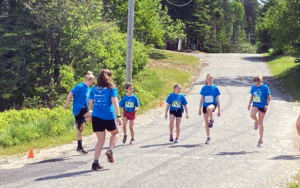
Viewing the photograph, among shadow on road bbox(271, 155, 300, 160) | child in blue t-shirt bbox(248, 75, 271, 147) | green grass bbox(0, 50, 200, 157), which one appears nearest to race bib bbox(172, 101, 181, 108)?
child in blue t-shirt bbox(248, 75, 271, 147)

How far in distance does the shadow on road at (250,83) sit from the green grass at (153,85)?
257 centimetres

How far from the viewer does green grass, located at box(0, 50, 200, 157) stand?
9.83 meters

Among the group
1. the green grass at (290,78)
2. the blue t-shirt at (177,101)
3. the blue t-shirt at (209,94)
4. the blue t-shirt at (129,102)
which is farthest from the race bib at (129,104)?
the green grass at (290,78)

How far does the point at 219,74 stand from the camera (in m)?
32.2

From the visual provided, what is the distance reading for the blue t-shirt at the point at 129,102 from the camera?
31.0 ft

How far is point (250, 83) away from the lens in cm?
2675

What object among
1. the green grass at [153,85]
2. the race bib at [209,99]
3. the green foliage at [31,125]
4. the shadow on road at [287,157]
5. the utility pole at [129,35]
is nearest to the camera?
the shadow on road at [287,157]

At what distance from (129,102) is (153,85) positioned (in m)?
12.0

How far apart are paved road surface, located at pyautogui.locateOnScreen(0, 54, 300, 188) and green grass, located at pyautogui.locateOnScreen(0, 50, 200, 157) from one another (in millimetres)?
1585

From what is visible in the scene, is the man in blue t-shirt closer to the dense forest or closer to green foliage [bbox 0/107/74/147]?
green foliage [bbox 0/107/74/147]

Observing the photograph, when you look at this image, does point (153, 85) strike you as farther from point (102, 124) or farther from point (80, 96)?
point (102, 124)

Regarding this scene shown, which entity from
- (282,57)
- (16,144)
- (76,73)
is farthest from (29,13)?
(282,57)

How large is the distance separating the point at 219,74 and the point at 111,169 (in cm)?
2658

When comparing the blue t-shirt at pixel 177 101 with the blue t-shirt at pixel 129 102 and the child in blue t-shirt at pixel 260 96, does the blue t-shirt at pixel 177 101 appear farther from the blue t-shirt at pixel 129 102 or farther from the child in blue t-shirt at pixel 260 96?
the child in blue t-shirt at pixel 260 96
